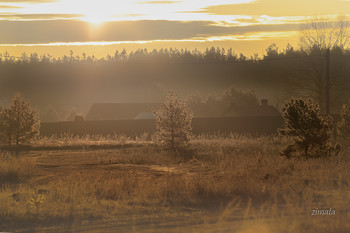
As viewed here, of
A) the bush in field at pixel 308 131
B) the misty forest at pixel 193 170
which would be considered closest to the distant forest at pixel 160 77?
the misty forest at pixel 193 170

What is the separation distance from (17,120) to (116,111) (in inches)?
1880

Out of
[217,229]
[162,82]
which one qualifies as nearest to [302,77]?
[217,229]

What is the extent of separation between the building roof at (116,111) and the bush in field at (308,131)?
56.9 m

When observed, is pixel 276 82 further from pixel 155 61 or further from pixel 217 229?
pixel 155 61

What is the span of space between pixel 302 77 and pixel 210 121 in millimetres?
13009

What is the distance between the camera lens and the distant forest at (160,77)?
181 feet

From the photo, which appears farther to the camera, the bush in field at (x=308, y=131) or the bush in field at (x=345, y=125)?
→ the bush in field at (x=345, y=125)

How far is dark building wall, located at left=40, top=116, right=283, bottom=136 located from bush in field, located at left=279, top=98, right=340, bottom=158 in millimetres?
24425

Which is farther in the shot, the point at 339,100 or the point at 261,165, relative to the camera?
the point at 339,100

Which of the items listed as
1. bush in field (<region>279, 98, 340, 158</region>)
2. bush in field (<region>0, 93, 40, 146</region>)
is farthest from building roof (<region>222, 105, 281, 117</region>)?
bush in field (<region>279, 98, 340, 158</region>)

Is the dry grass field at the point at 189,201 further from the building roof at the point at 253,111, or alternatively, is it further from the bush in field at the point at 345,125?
the building roof at the point at 253,111

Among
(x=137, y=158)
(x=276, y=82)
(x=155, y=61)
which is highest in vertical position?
(x=155, y=61)

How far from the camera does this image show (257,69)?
58.7m

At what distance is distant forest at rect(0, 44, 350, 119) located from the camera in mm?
55094
